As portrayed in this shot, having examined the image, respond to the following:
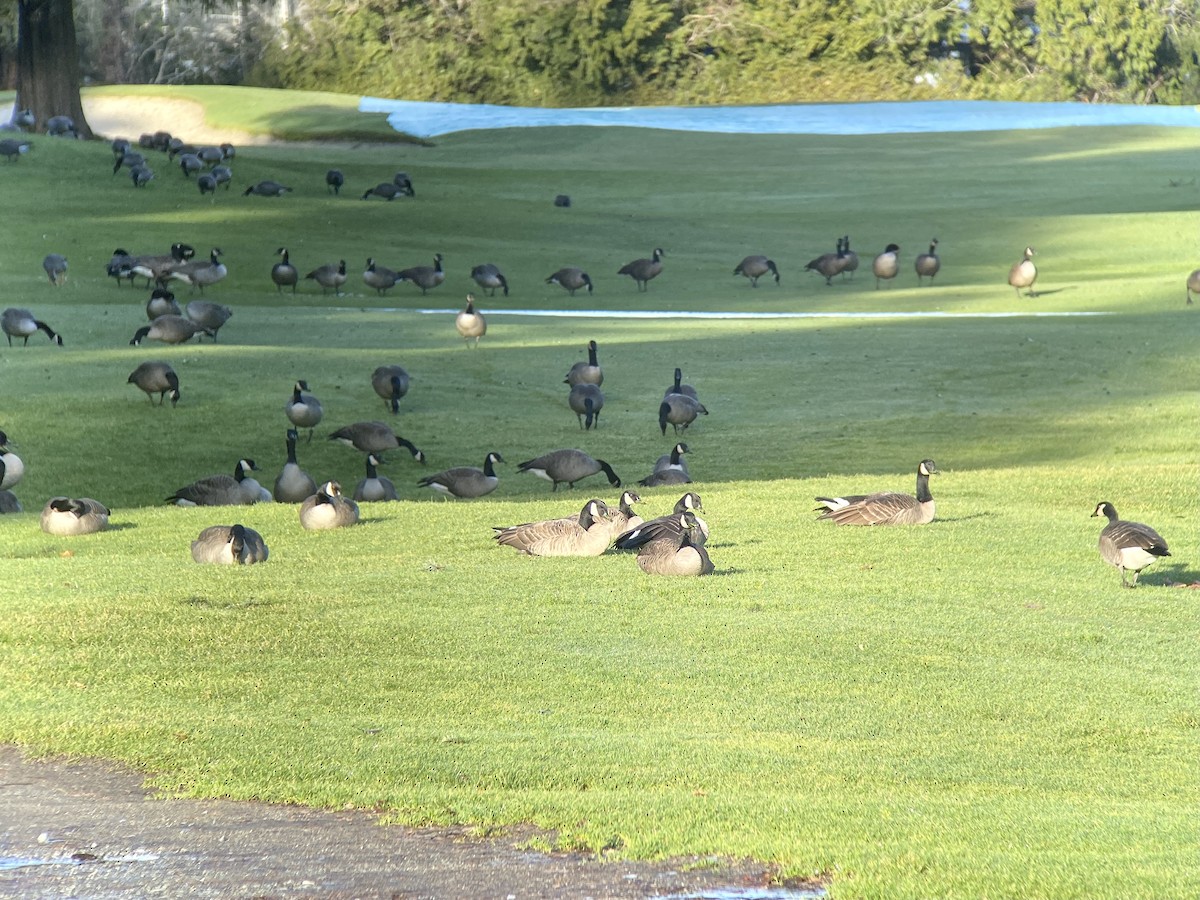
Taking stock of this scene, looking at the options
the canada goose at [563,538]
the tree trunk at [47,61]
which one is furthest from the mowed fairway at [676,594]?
the tree trunk at [47,61]

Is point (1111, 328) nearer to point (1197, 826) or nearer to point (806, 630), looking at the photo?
point (806, 630)

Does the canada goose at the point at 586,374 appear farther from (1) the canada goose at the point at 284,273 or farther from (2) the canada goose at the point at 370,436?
(1) the canada goose at the point at 284,273

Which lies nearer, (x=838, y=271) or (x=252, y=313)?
(x=252, y=313)

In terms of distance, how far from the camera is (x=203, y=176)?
5212 cm

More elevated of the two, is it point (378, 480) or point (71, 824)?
point (71, 824)

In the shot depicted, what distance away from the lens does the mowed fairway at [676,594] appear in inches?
347

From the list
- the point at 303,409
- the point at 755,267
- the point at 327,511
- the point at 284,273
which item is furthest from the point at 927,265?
the point at 327,511

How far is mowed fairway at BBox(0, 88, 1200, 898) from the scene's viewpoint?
28.9 ft

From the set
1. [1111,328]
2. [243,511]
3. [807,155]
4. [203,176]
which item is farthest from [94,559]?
[807,155]

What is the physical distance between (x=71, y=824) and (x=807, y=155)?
220 feet

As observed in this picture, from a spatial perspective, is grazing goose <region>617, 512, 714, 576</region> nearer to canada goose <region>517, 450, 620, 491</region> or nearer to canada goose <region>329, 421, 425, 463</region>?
canada goose <region>517, 450, 620, 491</region>

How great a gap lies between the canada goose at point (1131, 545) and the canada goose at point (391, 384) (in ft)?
43.8

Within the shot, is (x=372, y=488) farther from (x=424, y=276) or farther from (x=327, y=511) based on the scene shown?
(x=424, y=276)

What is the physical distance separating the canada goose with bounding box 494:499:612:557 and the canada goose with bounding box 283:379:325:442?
817cm
